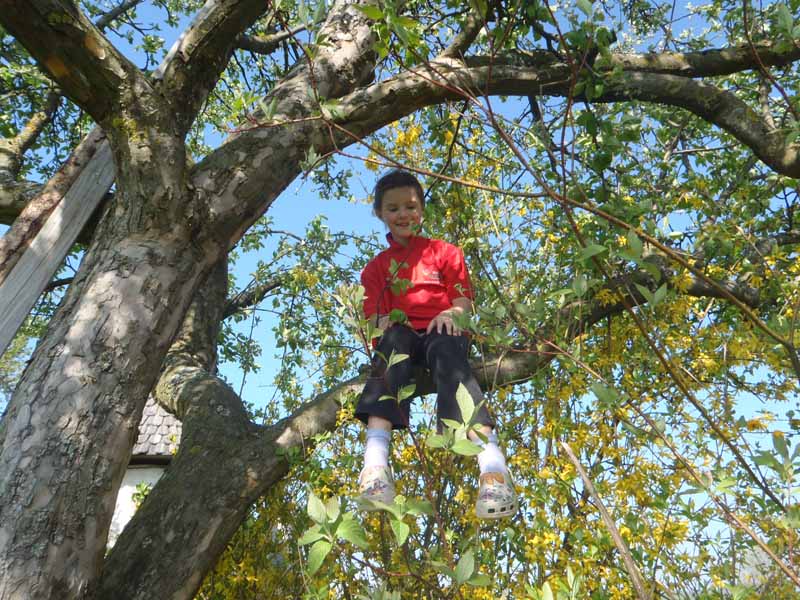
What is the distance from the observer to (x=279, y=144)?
9.77 feet

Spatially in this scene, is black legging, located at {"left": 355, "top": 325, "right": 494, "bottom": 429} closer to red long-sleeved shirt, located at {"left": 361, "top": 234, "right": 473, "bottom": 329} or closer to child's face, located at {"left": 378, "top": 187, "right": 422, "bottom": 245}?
red long-sleeved shirt, located at {"left": 361, "top": 234, "right": 473, "bottom": 329}

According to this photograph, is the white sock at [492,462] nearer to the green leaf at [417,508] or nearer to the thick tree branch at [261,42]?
the green leaf at [417,508]

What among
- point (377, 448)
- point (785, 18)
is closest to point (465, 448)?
point (377, 448)

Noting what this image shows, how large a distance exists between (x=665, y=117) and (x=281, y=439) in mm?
3800

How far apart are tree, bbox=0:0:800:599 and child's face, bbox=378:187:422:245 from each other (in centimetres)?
26

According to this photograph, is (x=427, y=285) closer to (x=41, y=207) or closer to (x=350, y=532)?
(x=350, y=532)

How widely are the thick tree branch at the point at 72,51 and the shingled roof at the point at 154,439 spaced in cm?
618

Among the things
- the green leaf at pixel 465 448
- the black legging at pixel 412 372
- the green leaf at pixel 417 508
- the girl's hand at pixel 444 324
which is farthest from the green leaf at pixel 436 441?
the girl's hand at pixel 444 324

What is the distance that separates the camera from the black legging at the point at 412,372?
2418 mm

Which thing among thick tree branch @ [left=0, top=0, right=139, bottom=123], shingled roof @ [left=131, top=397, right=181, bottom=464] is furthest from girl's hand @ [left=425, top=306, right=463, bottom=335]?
shingled roof @ [left=131, top=397, right=181, bottom=464]

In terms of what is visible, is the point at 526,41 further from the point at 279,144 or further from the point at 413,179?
the point at 279,144

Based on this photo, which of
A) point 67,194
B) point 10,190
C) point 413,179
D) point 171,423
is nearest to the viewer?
point 413,179

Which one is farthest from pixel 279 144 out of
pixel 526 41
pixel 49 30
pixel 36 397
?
pixel 526 41

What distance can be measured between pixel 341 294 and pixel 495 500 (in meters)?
0.85
